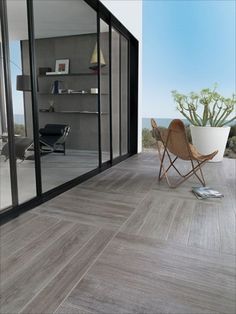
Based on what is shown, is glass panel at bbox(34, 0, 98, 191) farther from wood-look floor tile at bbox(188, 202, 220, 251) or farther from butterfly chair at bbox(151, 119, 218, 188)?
wood-look floor tile at bbox(188, 202, 220, 251)

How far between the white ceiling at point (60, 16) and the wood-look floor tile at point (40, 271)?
9.83 ft

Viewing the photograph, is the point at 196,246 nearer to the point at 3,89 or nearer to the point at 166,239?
the point at 166,239

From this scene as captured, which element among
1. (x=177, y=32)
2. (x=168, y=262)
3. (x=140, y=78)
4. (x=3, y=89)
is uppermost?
(x=177, y=32)

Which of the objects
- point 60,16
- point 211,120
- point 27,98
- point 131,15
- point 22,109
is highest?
point 131,15

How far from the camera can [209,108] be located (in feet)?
15.7

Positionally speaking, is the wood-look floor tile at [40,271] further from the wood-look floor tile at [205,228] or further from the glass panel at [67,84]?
the glass panel at [67,84]

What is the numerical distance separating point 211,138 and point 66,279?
3.97 m

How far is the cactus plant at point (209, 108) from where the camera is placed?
471 centimetres

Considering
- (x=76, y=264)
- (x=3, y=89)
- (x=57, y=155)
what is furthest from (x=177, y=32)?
(x=76, y=264)

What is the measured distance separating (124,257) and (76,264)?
0.98 feet

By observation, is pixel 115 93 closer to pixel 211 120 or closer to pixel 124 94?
pixel 124 94

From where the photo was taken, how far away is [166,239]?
6.13ft

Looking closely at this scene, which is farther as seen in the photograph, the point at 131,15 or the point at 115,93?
the point at 131,15

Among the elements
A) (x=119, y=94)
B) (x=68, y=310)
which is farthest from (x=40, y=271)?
(x=119, y=94)
